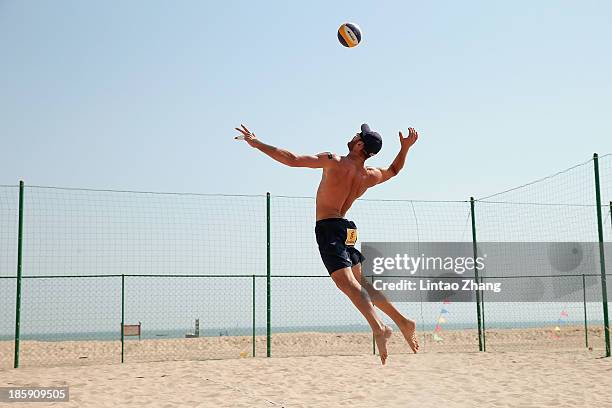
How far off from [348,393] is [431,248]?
5.32 metres

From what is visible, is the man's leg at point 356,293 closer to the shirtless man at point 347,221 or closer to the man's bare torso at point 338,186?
the shirtless man at point 347,221

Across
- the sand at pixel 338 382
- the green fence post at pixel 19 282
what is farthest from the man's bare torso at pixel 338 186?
the green fence post at pixel 19 282

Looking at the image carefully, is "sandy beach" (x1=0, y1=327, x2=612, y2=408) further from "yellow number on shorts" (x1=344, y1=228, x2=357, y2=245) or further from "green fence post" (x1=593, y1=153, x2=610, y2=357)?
"yellow number on shorts" (x1=344, y1=228, x2=357, y2=245)

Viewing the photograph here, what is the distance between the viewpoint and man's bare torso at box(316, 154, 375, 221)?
468cm

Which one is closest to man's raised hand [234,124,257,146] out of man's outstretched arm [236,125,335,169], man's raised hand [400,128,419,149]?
man's outstretched arm [236,125,335,169]

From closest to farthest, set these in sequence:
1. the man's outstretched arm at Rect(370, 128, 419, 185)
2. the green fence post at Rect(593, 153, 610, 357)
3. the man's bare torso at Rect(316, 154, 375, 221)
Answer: the man's bare torso at Rect(316, 154, 375, 221)
the man's outstretched arm at Rect(370, 128, 419, 185)
the green fence post at Rect(593, 153, 610, 357)

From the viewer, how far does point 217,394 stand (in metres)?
8.41

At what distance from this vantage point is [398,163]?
5.14 meters

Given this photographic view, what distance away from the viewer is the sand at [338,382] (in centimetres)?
802

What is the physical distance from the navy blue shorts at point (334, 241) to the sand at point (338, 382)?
376 centimetres

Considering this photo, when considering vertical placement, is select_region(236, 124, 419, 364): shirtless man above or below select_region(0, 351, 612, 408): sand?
above

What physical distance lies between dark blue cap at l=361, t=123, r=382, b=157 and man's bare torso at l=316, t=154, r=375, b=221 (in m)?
0.13

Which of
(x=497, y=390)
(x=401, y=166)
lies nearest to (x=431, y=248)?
(x=497, y=390)

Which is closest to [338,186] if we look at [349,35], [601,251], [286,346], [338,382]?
[349,35]
